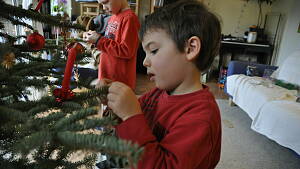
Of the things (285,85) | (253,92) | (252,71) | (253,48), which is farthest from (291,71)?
(253,48)

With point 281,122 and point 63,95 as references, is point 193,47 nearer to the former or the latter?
point 63,95

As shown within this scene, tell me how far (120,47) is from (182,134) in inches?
38.3

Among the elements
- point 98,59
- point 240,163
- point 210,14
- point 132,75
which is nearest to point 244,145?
point 240,163

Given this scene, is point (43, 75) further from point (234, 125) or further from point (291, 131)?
point (234, 125)

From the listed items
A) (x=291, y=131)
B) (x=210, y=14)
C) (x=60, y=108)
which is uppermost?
(x=210, y=14)

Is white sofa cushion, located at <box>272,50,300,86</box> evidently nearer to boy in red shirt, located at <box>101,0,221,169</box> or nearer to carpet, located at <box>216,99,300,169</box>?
carpet, located at <box>216,99,300,169</box>

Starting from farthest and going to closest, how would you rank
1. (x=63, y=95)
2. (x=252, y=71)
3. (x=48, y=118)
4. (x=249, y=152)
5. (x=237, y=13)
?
1. (x=237, y=13)
2. (x=252, y=71)
3. (x=249, y=152)
4. (x=63, y=95)
5. (x=48, y=118)

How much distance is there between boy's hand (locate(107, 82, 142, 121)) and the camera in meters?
0.48

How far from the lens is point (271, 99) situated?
2006 mm

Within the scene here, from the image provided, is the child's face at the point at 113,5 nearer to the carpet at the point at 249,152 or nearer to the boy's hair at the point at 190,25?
the boy's hair at the point at 190,25

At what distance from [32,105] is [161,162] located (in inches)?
11.0

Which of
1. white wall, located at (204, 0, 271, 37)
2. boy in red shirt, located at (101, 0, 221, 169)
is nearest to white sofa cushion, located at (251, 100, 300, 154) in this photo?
boy in red shirt, located at (101, 0, 221, 169)

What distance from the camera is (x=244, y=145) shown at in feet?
6.51

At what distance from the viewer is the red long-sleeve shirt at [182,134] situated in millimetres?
479
